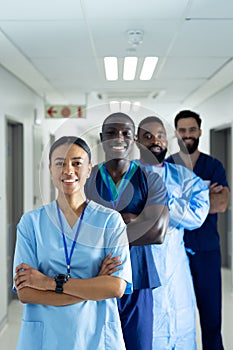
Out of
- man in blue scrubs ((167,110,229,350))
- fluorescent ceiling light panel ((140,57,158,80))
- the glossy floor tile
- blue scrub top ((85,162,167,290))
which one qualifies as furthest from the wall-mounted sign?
blue scrub top ((85,162,167,290))

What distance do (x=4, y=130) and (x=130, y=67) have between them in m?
1.12

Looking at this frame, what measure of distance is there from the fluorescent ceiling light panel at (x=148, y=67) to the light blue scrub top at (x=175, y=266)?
1.73 metres

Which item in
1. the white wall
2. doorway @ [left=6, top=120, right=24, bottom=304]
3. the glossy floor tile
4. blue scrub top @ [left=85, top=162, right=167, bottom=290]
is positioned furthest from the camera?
doorway @ [left=6, top=120, right=24, bottom=304]

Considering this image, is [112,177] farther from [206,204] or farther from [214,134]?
[214,134]

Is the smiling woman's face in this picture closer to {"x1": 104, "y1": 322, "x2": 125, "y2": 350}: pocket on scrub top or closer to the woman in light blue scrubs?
the woman in light blue scrubs

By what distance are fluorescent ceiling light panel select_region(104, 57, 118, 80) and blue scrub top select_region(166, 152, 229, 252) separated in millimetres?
1366

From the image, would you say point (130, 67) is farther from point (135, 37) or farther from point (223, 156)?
point (223, 156)

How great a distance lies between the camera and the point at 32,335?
1342mm

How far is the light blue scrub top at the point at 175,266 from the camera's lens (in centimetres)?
206

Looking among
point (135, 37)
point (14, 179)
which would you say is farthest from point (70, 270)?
point (14, 179)

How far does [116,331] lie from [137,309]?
0.27m

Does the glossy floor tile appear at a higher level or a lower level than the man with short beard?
lower

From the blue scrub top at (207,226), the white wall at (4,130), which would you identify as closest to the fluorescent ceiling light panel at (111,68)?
the white wall at (4,130)

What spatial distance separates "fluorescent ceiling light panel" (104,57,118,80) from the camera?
3.65m
